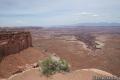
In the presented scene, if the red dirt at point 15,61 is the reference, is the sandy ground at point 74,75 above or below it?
above

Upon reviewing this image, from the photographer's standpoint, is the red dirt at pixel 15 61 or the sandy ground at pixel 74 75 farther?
the red dirt at pixel 15 61

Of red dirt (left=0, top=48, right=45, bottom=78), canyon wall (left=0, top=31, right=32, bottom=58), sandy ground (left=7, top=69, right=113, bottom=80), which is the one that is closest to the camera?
sandy ground (left=7, top=69, right=113, bottom=80)

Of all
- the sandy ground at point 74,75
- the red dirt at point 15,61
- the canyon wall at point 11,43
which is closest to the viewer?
the sandy ground at point 74,75

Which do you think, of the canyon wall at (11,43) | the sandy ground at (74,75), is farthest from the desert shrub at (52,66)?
the canyon wall at (11,43)

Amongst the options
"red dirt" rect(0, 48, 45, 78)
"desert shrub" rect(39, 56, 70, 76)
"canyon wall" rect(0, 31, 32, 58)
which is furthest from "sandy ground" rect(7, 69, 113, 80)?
"canyon wall" rect(0, 31, 32, 58)

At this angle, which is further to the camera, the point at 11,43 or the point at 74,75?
the point at 11,43

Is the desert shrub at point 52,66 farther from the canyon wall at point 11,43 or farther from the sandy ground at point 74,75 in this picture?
the canyon wall at point 11,43

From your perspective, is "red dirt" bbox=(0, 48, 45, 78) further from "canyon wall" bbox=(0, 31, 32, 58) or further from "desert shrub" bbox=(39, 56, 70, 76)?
"desert shrub" bbox=(39, 56, 70, 76)

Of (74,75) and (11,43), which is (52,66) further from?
(11,43)

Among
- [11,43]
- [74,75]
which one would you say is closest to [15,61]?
[11,43]

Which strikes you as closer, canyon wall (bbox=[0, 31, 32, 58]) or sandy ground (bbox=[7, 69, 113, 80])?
sandy ground (bbox=[7, 69, 113, 80])

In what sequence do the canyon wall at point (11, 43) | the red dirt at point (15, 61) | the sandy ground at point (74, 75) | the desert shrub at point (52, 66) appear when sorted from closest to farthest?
the sandy ground at point (74, 75), the desert shrub at point (52, 66), the red dirt at point (15, 61), the canyon wall at point (11, 43)

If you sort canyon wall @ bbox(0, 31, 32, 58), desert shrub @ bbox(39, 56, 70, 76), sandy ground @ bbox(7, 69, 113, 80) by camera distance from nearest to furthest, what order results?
sandy ground @ bbox(7, 69, 113, 80) → desert shrub @ bbox(39, 56, 70, 76) → canyon wall @ bbox(0, 31, 32, 58)

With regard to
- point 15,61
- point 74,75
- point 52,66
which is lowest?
point 15,61
